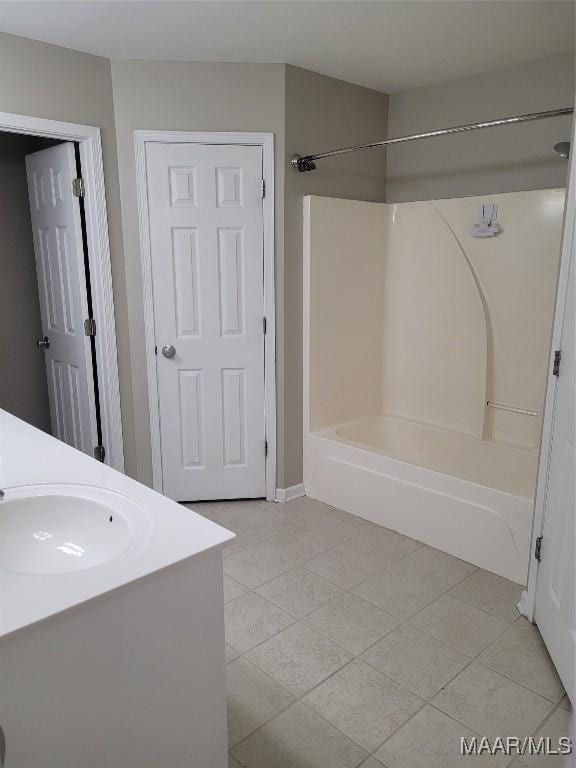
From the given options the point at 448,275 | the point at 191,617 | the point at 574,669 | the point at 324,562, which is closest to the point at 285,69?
the point at 448,275

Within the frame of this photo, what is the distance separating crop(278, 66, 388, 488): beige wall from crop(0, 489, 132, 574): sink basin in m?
1.91

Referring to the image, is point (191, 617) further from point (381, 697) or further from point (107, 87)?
point (107, 87)

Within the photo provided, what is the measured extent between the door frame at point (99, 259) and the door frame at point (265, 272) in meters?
0.18

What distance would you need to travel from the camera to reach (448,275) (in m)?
3.40

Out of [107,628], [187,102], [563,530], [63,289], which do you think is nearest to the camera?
[107,628]

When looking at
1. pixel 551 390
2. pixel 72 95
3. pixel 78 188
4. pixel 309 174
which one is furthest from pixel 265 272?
pixel 551 390

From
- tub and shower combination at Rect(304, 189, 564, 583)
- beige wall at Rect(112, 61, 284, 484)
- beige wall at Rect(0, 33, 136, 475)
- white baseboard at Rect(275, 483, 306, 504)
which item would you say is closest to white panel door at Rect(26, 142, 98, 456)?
beige wall at Rect(0, 33, 136, 475)

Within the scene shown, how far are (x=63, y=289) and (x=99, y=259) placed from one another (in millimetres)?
Result: 431

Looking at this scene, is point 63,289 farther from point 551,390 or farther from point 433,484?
point 551,390

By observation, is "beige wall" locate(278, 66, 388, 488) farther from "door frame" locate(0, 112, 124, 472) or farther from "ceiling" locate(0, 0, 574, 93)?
"door frame" locate(0, 112, 124, 472)

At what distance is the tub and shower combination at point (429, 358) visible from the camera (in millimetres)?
2949

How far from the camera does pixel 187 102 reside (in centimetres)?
295

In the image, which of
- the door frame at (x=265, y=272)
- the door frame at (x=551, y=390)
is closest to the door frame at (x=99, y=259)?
the door frame at (x=265, y=272)

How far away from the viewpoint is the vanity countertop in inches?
41.2
